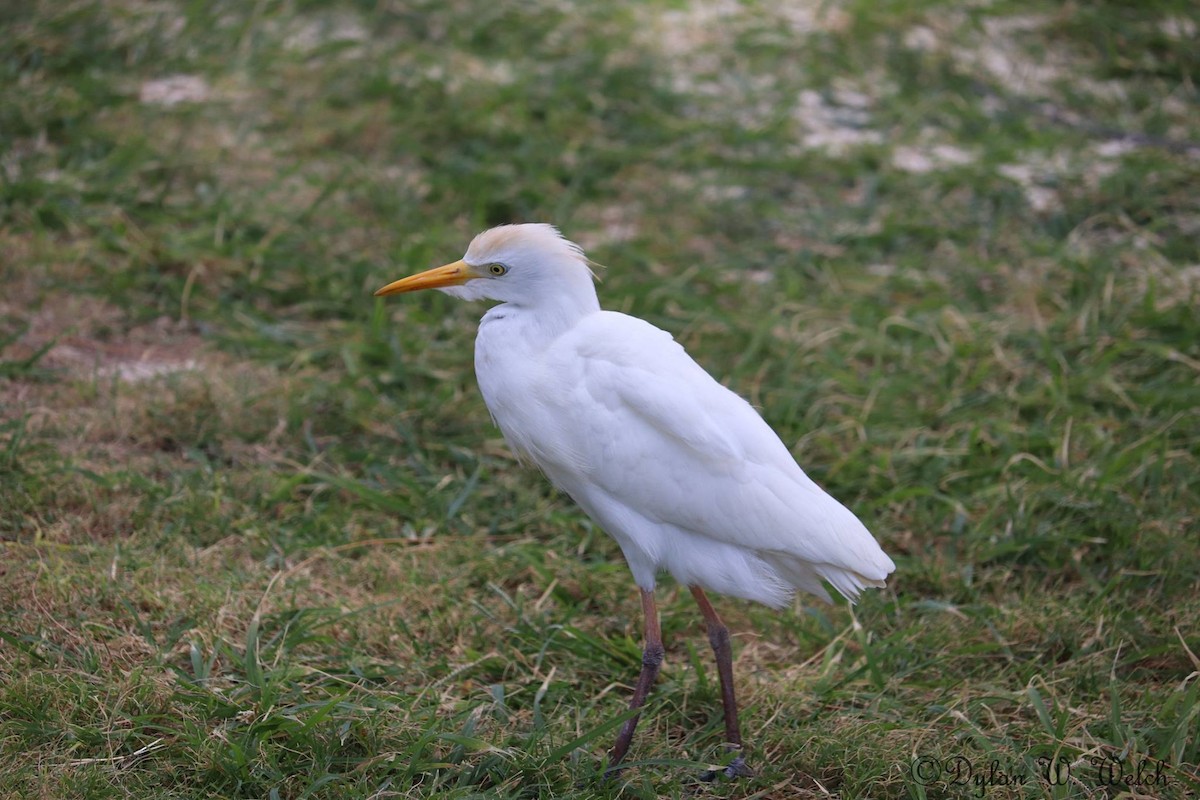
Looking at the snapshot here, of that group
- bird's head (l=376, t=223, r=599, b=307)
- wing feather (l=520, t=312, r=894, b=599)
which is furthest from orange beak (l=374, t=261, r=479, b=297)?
wing feather (l=520, t=312, r=894, b=599)

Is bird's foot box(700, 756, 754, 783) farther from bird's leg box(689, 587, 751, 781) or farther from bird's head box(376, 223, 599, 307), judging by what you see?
bird's head box(376, 223, 599, 307)

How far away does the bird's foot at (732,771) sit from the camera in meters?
2.81

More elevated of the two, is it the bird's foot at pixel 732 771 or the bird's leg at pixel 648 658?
the bird's leg at pixel 648 658

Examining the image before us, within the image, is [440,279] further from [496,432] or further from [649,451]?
[496,432]

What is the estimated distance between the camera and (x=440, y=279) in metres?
3.00

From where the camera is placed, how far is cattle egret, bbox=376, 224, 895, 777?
2758mm

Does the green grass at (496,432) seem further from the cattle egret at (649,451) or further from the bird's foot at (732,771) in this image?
the cattle egret at (649,451)

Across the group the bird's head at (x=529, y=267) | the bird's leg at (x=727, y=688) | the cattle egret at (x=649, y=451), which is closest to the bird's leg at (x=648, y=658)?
the cattle egret at (x=649, y=451)

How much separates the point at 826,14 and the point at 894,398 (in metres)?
3.76

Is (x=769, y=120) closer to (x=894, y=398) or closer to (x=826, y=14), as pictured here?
(x=826, y=14)

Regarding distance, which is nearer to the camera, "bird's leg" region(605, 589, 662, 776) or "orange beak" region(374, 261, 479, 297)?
"bird's leg" region(605, 589, 662, 776)

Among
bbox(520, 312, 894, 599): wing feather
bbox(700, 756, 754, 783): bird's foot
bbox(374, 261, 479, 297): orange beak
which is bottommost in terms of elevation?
bbox(700, 756, 754, 783): bird's foot

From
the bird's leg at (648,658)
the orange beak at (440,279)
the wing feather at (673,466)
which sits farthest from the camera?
the orange beak at (440,279)

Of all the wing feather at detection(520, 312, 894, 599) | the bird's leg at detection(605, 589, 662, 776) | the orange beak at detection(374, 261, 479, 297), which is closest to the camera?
the wing feather at detection(520, 312, 894, 599)
